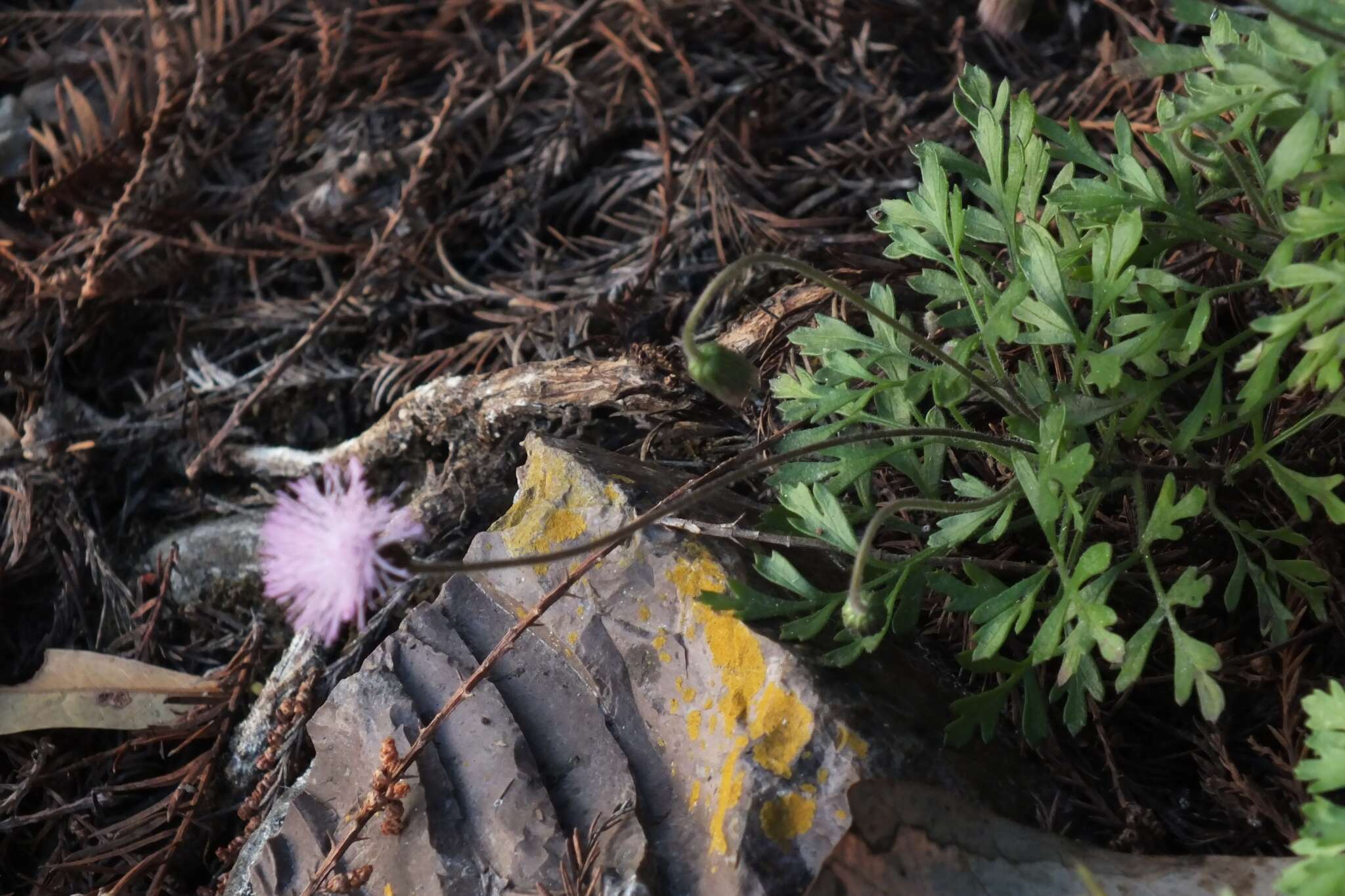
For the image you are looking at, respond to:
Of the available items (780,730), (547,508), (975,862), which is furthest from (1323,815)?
(547,508)

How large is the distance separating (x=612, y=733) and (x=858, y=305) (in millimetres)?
961

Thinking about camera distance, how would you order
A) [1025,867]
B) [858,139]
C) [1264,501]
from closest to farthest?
1. [1025,867]
2. [1264,501]
3. [858,139]

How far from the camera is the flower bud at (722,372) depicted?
1887 millimetres

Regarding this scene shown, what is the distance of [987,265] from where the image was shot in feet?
8.84

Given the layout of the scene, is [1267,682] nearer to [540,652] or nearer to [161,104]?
[540,652]

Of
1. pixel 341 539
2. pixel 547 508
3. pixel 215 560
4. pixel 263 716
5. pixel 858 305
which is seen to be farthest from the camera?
pixel 215 560

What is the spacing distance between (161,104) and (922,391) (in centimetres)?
284

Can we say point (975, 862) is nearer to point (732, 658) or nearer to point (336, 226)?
point (732, 658)

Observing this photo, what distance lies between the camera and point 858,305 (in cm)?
202

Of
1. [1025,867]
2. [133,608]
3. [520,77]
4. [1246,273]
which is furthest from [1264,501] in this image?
[133,608]

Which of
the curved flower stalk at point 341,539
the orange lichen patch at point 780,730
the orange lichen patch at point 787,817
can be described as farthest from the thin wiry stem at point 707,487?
the orange lichen patch at point 787,817

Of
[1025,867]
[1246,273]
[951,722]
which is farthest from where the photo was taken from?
[1246,273]

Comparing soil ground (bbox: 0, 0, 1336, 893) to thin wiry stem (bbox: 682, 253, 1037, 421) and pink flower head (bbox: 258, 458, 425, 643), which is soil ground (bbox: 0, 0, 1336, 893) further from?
pink flower head (bbox: 258, 458, 425, 643)

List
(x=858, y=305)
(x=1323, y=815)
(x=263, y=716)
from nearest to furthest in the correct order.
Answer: (x=1323, y=815), (x=858, y=305), (x=263, y=716)
